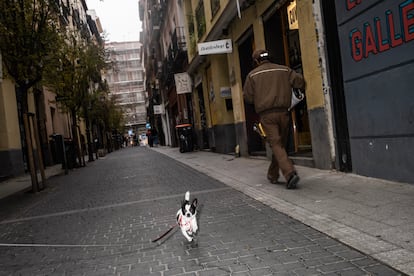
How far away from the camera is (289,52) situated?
9867 mm

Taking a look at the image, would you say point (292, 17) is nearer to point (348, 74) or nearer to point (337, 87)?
point (337, 87)

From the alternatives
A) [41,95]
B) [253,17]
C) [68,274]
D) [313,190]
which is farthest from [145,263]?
[41,95]

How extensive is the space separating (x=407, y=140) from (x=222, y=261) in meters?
3.03

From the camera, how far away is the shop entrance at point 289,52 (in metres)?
9.50

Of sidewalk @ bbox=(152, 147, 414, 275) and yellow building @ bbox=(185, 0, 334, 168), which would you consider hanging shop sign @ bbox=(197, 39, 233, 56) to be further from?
sidewalk @ bbox=(152, 147, 414, 275)

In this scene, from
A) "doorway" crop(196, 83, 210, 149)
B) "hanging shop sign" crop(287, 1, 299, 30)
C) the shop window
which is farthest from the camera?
"doorway" crop(196, 83, 210, 149)

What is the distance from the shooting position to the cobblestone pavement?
313 centimetres

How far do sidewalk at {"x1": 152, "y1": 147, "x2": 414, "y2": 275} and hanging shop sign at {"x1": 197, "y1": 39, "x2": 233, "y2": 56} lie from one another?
20.5 ft

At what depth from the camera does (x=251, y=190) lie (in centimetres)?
641

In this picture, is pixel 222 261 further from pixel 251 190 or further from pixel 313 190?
Answer: pixel 251 190

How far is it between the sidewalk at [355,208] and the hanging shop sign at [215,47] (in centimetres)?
626

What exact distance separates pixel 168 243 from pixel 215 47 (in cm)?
934

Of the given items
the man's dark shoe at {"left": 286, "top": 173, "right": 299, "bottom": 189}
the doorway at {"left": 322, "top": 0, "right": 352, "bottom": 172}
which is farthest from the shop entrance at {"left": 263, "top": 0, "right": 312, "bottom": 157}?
the man's dark shoe at {"left": 286, "top": 173, "right": 299, "bottom": 189}

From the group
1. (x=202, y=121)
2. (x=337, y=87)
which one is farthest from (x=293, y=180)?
(x=202, y=121)
